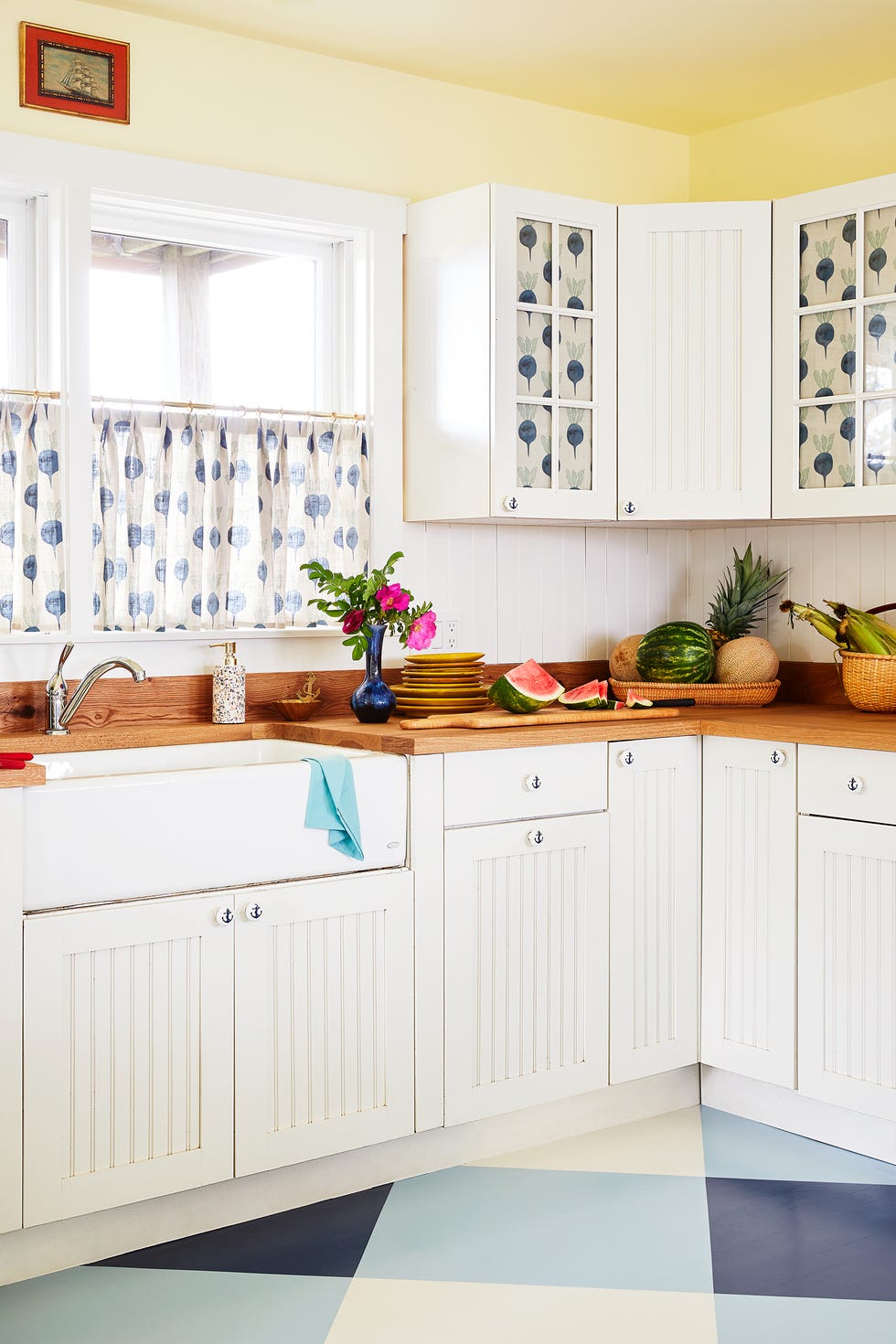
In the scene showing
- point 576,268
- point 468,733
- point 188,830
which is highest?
point 576,268

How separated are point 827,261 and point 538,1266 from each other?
2364 mm

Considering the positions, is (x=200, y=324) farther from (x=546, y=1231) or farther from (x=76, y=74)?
(x=546, y=1231)

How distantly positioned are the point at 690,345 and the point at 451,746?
130 centimetres

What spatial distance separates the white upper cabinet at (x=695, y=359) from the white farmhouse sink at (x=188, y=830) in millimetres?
1177

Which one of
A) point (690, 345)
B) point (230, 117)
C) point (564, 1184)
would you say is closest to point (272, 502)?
point (230, 117)

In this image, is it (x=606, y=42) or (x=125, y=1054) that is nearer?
(x=125, y=1054)

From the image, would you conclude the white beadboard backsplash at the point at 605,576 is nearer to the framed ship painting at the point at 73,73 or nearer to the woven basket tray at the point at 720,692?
the woven basket tray at the point at 720,692

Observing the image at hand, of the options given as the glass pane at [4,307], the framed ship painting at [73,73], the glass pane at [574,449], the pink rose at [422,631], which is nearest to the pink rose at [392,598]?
the pink rose at [422,631]

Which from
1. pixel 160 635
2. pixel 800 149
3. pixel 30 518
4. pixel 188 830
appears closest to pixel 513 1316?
pixel 188 830

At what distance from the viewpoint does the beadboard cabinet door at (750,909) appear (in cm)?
302

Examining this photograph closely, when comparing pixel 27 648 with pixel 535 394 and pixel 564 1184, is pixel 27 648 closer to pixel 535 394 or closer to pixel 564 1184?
pixel 535 394

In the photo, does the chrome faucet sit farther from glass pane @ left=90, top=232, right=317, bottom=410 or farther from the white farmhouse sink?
glass pane @ left=90, top=232, right=317, bottom=410

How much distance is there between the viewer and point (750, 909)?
3107mm

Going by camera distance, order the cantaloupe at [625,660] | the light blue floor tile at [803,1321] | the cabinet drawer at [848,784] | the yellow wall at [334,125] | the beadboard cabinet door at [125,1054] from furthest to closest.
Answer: the cantaloupe at [625,660]
the yellow wall at [334,125]
the cabinet drawer at [848,784]
the beadboard cabinet door at [125,1054]
the light blue floor tile at [803,1321]
